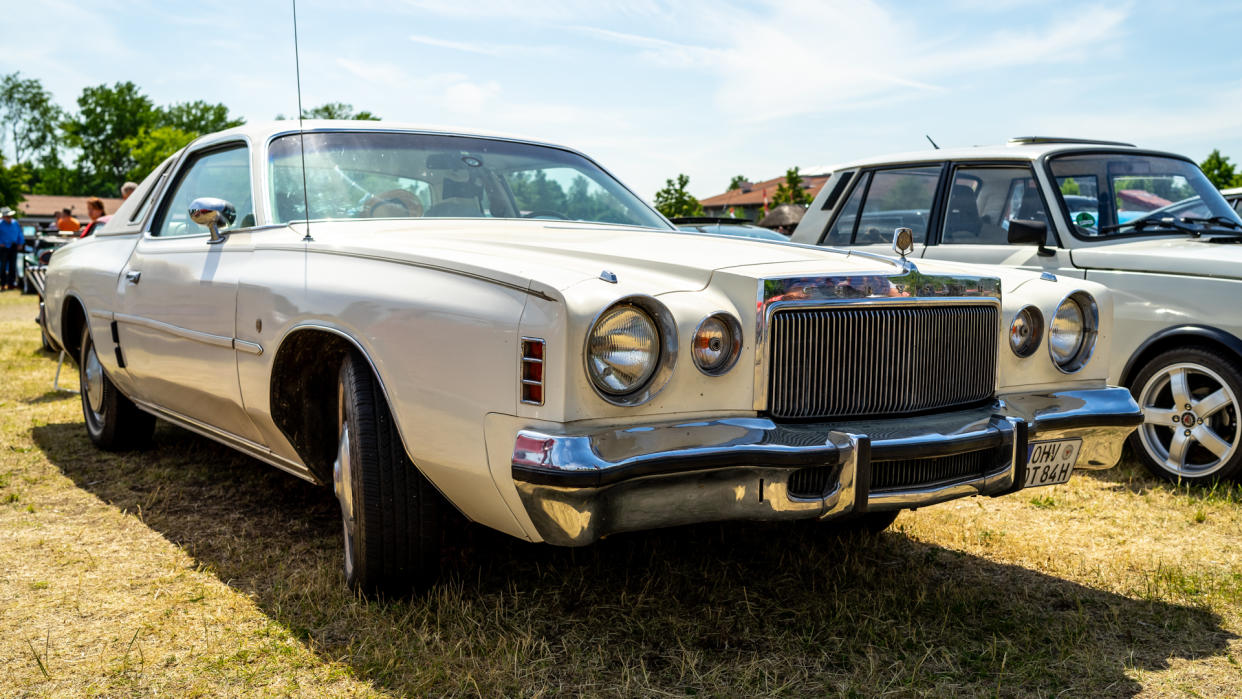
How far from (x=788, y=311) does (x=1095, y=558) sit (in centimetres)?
187

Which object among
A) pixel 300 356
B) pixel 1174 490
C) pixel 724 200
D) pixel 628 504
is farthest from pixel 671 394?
pixel 724 200

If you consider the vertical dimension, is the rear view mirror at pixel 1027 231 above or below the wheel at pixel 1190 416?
above

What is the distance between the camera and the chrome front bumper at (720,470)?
2.27 meters

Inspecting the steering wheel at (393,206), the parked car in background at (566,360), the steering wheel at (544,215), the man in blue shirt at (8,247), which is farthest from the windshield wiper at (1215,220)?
the man in blue shirt at (8,247)

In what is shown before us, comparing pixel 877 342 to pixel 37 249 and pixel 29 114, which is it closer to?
pixel 37 249

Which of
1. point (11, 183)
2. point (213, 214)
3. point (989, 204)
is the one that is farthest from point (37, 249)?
point (11, 183)

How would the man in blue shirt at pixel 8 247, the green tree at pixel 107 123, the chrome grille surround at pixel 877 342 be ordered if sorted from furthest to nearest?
the green tree at pixel 107 123 → the man in blue shirt at pixel 8 247 → the chrome grille surround at pixel 877 342

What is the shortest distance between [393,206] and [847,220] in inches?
131

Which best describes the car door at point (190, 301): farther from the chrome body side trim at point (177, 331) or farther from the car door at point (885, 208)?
the car door at point (885, 208)

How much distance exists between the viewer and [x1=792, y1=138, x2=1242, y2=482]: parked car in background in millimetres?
4613

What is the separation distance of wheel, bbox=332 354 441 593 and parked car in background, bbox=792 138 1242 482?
11.4ft

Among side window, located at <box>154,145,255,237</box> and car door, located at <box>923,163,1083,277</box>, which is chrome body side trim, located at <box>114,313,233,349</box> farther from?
car door, located at <box>923,163,1083,277</box>

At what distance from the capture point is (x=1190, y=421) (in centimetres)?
469

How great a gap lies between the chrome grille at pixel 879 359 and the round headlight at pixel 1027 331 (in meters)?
0.13
